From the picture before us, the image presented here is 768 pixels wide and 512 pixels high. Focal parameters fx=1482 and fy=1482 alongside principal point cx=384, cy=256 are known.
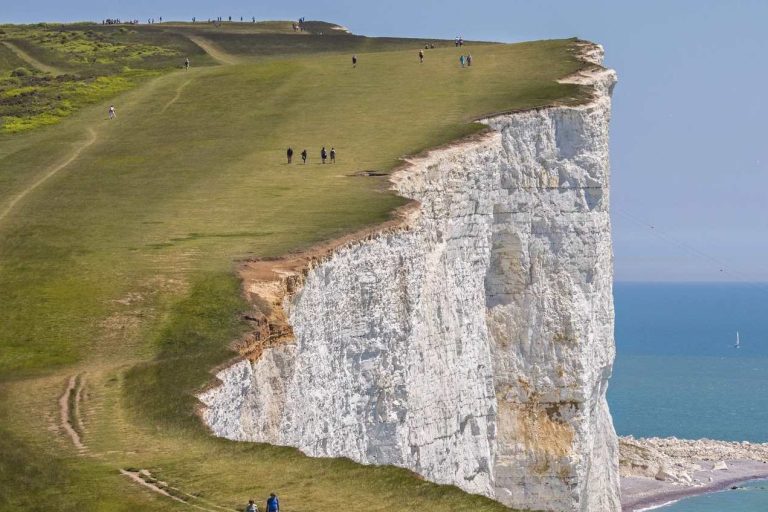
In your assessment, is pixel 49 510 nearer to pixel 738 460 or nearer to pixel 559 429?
pixel 559 429

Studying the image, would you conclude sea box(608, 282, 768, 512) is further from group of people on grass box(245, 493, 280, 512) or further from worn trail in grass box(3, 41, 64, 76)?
group of people on grass box(245, 493, 280, 512)

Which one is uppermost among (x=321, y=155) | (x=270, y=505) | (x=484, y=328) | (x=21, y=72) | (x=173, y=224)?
(x=21, y=72)

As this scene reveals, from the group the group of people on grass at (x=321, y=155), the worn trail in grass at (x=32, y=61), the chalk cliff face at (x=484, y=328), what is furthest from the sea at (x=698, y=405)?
the worn trail in grass at (x=32, y=61)

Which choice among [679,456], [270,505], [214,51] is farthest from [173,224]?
[214,51]

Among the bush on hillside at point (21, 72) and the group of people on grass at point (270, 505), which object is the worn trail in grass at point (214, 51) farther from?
the group of people on grass at point (270, 505)

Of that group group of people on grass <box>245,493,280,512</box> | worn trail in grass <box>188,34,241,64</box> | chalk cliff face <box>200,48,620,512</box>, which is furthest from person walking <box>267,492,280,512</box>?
worn trail in grass <box>188,34,241,64</box>

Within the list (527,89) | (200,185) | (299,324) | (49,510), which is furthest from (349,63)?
(49,510)

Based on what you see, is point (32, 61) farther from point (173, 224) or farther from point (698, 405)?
point (698, 405)
